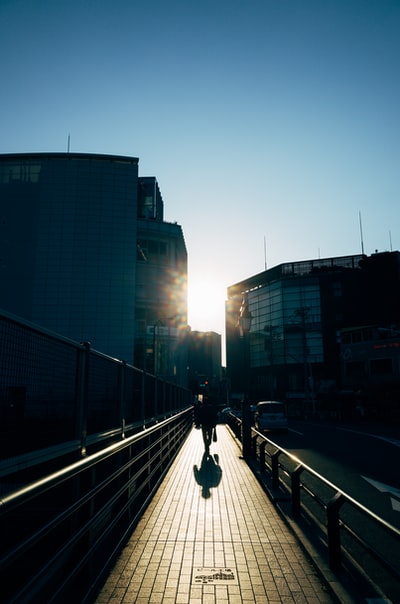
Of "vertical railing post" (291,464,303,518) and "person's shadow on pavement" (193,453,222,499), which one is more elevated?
"vertical railing post" (291,464,303,518)

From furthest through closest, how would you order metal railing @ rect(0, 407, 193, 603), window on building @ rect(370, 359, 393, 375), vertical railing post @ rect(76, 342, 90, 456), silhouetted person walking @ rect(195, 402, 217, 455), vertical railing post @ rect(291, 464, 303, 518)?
1. window on building @ rect(370, 359, 393, 375)
2. silhouetted person walking @ rect(195, 402, 217, 455)
3. vertical railing post @ rect(291, 464, 303, 518)
4. vertical railing post @ rect(76, 342, 90, 456)
5. metal railing @ rect(0, 407, 193, 603)

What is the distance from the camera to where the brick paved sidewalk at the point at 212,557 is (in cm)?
440

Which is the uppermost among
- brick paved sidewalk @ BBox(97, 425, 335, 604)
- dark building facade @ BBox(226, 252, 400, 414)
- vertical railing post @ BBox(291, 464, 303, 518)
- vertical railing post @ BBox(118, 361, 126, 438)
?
dark building facade @ BBox(226, 252, 400, 414)

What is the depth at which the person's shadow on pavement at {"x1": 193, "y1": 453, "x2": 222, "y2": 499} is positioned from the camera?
392 inches

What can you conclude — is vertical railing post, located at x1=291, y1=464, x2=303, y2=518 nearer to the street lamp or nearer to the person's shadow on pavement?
the person's shadow on pavement

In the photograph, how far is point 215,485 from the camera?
33.6 feet

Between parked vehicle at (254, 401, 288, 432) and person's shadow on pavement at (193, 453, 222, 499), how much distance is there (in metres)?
12.3

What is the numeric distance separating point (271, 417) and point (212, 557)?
72.5ft

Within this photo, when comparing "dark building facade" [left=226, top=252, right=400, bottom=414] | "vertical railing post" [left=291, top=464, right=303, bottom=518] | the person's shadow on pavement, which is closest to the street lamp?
the person's shadow on pavement

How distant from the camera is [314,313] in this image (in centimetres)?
9012

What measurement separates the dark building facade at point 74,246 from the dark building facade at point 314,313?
31983 mm

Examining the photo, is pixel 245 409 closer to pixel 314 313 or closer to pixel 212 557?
pixel 212 557

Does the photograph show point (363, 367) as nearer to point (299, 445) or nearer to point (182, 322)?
point (182, 322)

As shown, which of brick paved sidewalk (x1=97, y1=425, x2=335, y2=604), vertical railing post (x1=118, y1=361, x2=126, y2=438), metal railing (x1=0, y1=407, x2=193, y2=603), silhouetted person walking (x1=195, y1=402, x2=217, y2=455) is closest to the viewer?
metal railing (x1=0, y1=407, x2=193, y2=603)
